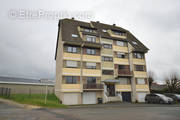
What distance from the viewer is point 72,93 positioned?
21750mm

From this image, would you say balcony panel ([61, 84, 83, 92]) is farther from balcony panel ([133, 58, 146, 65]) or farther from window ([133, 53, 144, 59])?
window ([133, 53, 144, 59])

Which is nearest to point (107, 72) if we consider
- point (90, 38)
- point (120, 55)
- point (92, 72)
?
point (92, 72)

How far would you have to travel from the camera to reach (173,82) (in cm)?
3838

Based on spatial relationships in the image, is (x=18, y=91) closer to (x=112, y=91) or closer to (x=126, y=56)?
(x=112, y=91)

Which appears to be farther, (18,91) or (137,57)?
(18,91)

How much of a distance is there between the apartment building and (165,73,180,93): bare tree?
622 inches

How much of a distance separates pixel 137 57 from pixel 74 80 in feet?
51.2

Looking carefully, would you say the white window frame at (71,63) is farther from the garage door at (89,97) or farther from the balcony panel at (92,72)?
the garage door at (89,97)

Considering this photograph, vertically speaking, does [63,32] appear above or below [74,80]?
above

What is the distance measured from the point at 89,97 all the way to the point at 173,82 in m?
29.9

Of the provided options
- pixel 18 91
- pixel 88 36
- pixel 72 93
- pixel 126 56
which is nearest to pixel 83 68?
pixel 72 93


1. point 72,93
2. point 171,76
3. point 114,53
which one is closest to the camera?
point 72,93

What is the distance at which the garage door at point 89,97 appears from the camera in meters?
22.7

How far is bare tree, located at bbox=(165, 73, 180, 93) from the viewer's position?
3700 cm
